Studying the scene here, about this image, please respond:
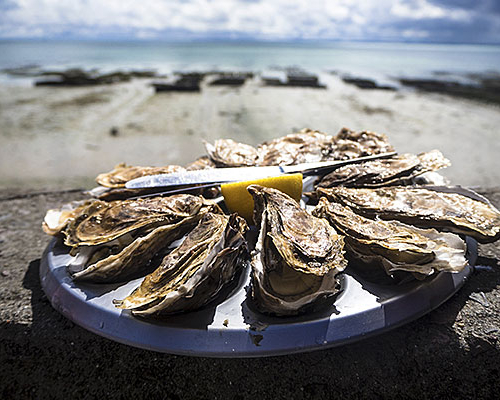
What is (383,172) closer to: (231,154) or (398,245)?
(398,245)

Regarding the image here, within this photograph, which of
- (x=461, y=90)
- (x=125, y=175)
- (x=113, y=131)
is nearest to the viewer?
(x=125, y=175)

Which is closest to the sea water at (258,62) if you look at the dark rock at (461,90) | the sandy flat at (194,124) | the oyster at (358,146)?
the dark rock at (461,90)

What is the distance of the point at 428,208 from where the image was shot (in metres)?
1.30

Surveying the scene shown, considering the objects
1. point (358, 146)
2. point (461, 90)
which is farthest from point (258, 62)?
point (358, 146)

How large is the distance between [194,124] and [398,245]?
5.98 metres

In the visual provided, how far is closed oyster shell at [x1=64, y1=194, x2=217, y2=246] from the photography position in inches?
49.1

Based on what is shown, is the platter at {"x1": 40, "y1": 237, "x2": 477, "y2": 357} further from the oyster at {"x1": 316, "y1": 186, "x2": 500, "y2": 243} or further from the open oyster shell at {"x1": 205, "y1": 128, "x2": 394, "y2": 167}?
the open oyster shell at {"x1": 205, "y1": 128, "x2": 394, "y2": 167}

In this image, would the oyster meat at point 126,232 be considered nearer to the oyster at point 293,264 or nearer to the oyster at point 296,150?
the oyster at point 293,264

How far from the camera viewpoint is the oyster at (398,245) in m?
1.03

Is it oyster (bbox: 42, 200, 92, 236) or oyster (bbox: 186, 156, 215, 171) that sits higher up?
oyster (bbox: 186, 156, 215, 171)

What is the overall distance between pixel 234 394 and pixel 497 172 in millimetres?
4785

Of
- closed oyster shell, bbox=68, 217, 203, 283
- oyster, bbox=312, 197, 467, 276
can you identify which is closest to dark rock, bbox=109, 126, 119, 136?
closed oyster shell, bbox=68, 217, 203, 283

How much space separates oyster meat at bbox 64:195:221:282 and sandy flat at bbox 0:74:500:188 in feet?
10.8

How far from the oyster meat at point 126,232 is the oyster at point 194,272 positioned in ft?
0.38
